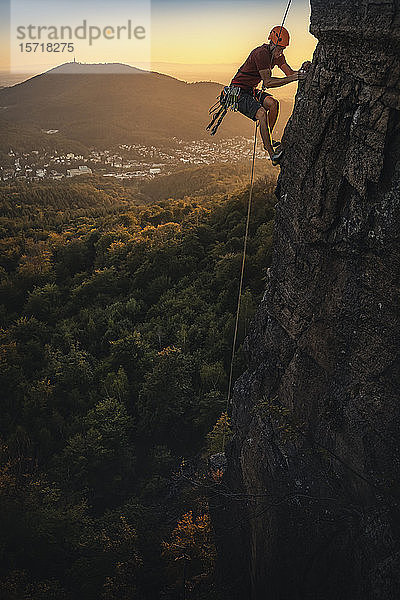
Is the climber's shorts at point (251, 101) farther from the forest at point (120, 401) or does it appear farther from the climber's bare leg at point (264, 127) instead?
the forest at point (120, 401)

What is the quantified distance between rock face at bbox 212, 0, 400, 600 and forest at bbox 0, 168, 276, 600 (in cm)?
229

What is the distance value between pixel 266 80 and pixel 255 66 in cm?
46

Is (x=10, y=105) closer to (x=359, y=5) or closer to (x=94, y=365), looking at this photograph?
(x=94, y=365)

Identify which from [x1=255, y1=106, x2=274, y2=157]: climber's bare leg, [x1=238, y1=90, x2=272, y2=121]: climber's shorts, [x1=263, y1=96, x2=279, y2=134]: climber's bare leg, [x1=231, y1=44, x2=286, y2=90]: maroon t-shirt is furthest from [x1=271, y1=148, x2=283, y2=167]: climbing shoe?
[x1=231, y1=44, x2=286, y2=90]: maroon t-shirt

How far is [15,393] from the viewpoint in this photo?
56.4 ft

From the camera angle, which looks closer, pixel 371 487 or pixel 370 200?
pixel 370 200

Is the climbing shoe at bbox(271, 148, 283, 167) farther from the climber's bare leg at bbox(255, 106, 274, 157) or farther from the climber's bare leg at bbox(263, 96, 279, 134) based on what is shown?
the climber's bare leg at bbox(263, 96, 279, 134)

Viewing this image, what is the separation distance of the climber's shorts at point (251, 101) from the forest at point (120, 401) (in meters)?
6.83

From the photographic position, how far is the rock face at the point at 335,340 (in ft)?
16.5

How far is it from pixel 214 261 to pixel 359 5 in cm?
1815

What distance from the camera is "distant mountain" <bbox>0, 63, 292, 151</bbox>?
135625mm

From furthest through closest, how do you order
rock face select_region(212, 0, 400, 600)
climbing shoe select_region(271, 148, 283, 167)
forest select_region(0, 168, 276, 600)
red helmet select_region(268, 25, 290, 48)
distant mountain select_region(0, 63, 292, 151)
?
distant mountain select_region(0, 63, 292, 151)
forest select_region(0, 168, 276, 600)
climbing shoe select_region(271, 148, 283, 167)
red helmet select_region(268, 25, 290, 48)
rock face select_region(212, 0, 400, 600)

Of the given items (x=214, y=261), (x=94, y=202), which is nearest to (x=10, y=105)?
(x=94, y=202)

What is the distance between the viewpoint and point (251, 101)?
267 inches
